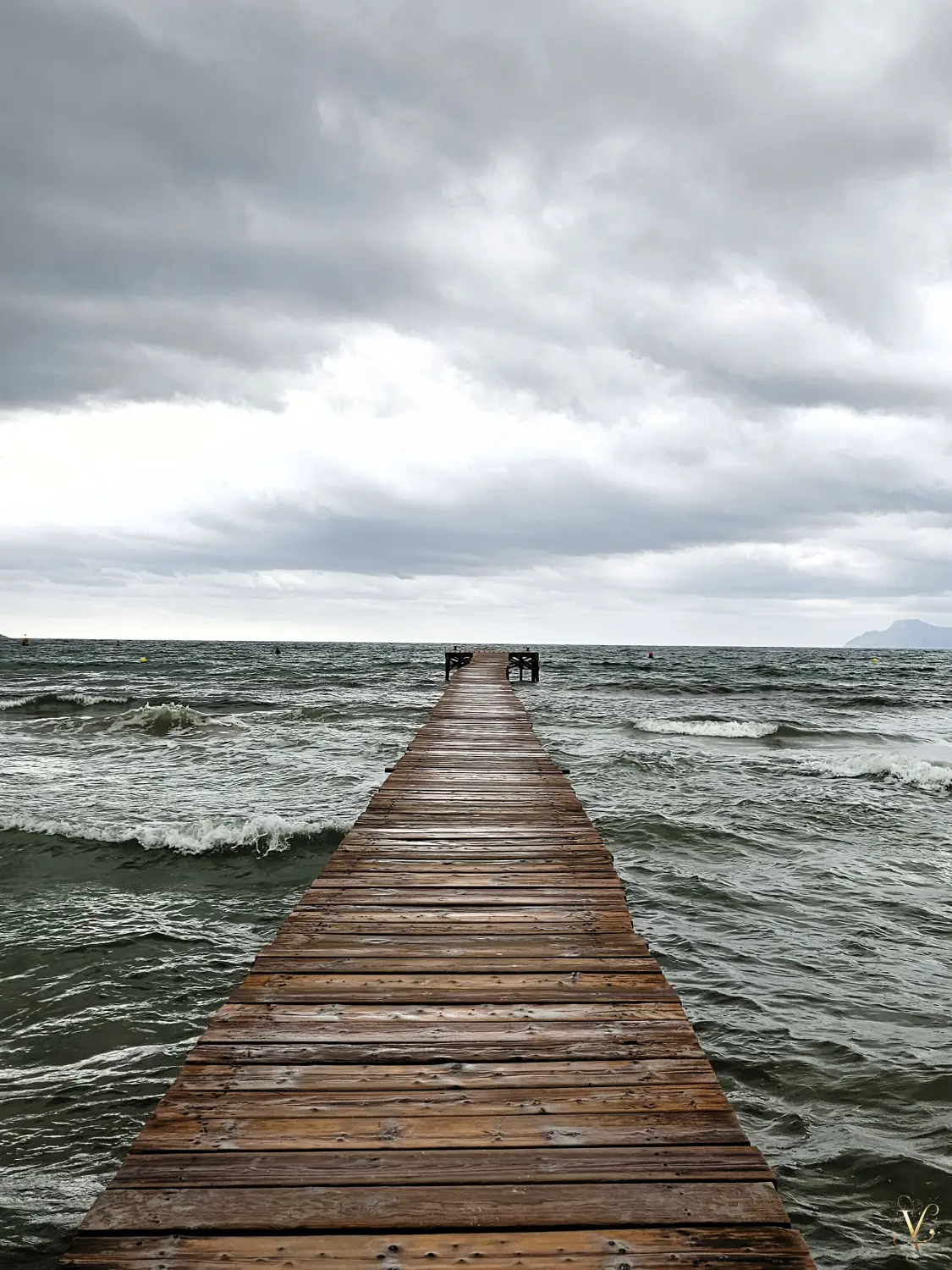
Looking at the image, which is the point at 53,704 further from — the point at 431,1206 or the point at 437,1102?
Result: the point at 431,1206

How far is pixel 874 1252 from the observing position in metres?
3.48

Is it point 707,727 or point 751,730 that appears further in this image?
point 707,727

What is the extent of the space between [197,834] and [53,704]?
2487 centimetres

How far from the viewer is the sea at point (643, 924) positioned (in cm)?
415

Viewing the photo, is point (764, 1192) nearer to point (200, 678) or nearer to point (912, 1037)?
point (912, 1037)

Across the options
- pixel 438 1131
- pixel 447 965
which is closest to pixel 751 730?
pixel 447 965

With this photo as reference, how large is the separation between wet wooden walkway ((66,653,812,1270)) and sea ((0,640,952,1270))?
139 cm

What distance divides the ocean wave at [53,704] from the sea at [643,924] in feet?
24.8

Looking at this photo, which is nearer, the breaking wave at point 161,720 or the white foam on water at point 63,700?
the breaking wave at point 161,720

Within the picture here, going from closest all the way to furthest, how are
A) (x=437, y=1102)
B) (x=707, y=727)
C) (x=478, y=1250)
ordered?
1. (x=478, y=1250)
2. (x=437, y=1102)
3. (x=707, y=727)

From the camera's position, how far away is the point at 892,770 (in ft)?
53.3

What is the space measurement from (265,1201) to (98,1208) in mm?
525

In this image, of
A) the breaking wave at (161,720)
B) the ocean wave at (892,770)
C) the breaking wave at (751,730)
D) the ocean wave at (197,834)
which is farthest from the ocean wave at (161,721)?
the ocean wave at (892,770)

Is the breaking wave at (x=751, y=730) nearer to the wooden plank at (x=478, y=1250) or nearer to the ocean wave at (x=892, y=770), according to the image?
the ocean wave at (x=892, y=770)
